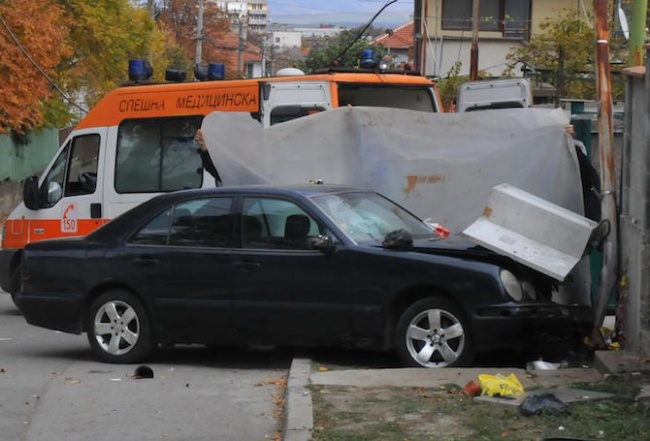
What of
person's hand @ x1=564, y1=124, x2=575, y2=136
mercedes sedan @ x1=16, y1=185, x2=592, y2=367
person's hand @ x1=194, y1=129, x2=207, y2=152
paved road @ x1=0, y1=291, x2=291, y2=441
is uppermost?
person's hand @ x1=564, y1=124, x2=575, y2=136

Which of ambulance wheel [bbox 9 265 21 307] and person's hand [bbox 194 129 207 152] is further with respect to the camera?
ambulance wheel [bbox 9 265 21 307]

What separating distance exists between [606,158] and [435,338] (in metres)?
2.23

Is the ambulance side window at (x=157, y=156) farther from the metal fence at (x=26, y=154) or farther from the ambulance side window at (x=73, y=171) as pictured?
the metal fence at (x=26, y=154)

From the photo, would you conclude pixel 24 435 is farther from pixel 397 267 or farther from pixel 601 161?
pixel 601 161

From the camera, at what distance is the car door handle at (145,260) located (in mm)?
10086

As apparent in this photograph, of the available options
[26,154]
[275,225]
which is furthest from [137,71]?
[26,154]

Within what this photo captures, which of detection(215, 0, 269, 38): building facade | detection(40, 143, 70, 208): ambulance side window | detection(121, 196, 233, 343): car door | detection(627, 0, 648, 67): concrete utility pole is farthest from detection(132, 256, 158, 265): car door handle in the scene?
detection(215, 0, 269, 38): building facade

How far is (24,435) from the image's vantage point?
775 centimetres

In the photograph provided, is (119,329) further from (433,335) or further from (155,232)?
(433,335)

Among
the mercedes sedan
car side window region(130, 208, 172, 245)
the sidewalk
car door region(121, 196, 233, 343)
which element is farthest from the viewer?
car side window region(130, 208, 172, 245)

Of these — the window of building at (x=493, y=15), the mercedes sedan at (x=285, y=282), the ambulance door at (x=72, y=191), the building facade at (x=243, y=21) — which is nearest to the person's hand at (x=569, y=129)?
the mercedes sedan at (x=285, y=282)

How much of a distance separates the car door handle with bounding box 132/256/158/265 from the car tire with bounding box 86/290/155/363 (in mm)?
327

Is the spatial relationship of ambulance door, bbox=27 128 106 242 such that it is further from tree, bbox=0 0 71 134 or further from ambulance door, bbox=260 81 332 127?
tree, bbox=0 0 71 134

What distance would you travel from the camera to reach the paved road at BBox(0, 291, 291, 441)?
7773 mm
